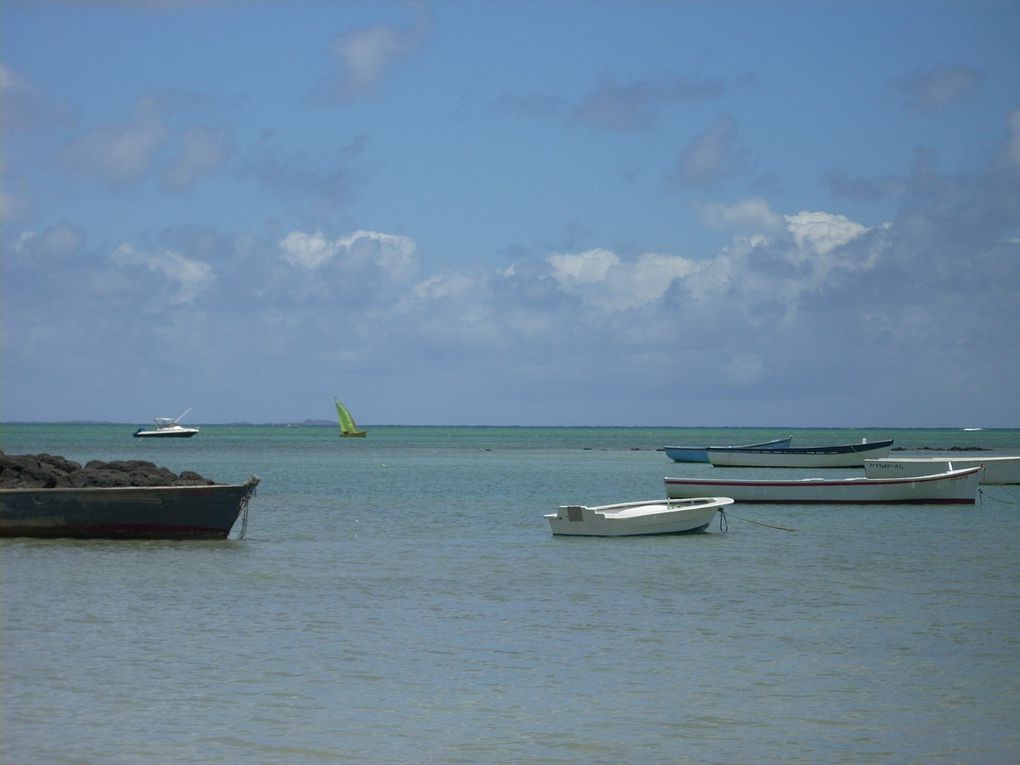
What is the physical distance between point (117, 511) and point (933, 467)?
3991 cm

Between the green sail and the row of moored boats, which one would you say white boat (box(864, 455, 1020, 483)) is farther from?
the green sail

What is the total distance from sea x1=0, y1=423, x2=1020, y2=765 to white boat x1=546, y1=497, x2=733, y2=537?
45 cm

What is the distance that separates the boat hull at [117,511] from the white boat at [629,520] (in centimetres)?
869

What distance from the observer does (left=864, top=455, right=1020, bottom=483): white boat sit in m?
54.2

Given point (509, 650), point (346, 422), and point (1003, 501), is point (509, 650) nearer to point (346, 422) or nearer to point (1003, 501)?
point (1003, 501)

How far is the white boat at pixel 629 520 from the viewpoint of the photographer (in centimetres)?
3406

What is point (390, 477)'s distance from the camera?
7369cm

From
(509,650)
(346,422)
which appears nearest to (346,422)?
(346,422)

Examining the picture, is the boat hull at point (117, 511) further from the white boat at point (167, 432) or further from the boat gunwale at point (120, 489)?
the white boat at point (167, 432)

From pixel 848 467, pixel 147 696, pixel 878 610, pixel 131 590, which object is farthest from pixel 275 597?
pixel 848 467

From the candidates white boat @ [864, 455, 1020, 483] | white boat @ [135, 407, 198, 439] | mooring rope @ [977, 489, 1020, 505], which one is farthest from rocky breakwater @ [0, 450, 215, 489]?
white boat @ [135, 407, 198, 439]

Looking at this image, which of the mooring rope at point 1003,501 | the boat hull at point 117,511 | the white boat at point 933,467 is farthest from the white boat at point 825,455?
the boat hull at point 117,511

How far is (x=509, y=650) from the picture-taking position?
58.6ft

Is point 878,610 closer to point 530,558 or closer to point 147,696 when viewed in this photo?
point 530,558
